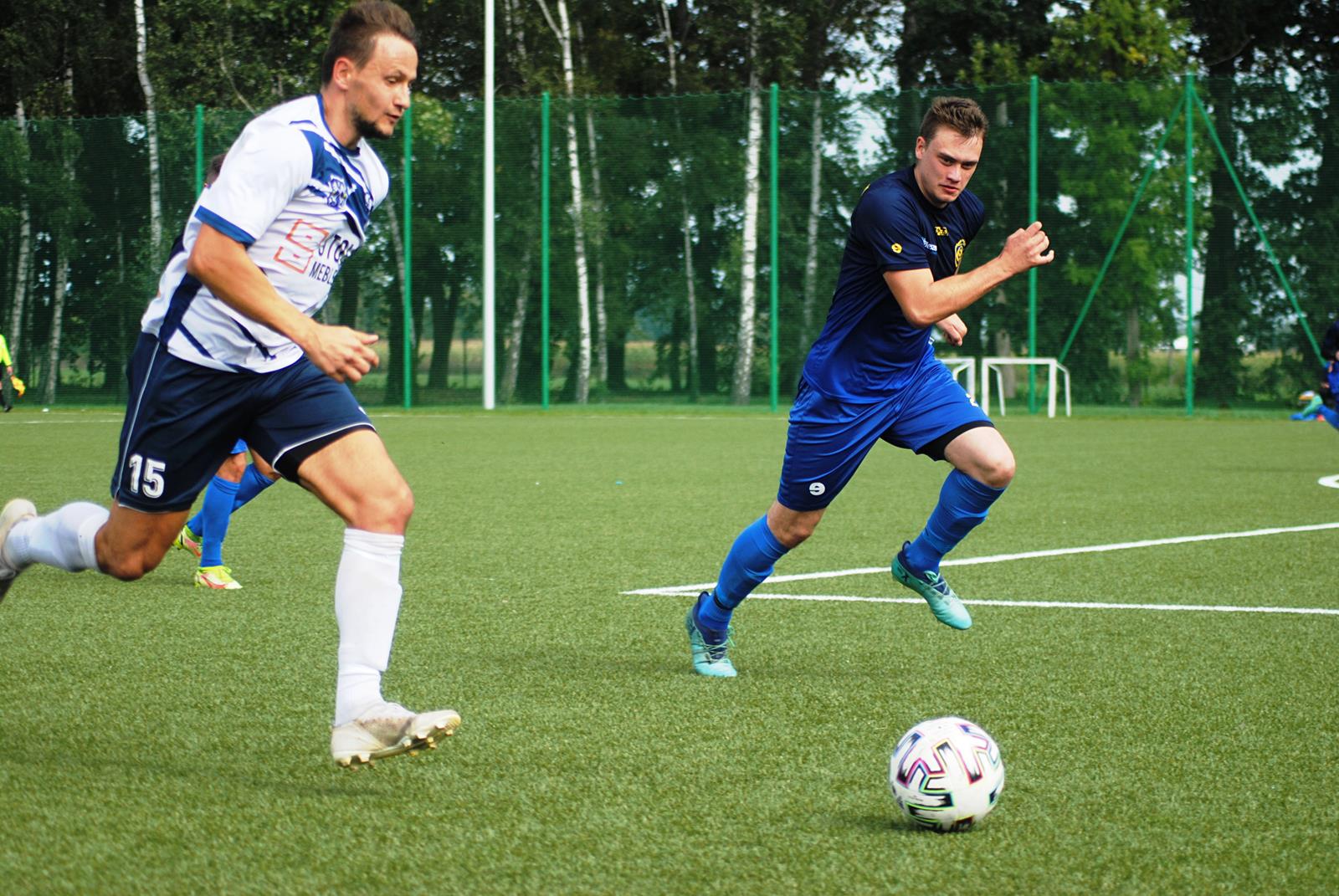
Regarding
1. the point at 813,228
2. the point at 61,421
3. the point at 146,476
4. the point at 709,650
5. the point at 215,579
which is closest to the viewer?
the point at 146,476

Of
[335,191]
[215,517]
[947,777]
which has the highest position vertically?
[335,191]

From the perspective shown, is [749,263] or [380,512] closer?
[380,512]

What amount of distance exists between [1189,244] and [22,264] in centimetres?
1815

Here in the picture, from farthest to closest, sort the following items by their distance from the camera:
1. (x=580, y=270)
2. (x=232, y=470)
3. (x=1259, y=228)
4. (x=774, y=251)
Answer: (x=580, y=270) → (x=774, y=251) → (x=1259, y=228) → (x=232, y=470)

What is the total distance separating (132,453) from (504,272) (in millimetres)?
20613

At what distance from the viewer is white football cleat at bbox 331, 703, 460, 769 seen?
381cm

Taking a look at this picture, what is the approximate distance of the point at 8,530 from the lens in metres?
4.62

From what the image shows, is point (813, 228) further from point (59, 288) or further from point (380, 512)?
point (380, 512)

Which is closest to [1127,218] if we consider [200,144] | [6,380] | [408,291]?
[408,291]

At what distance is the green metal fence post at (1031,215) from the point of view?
2305 cm

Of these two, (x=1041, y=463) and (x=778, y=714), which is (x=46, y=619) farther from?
(x=1041, y=463)

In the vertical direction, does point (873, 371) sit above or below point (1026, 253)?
below

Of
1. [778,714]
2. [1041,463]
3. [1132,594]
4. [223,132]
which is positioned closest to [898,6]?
[223,132]

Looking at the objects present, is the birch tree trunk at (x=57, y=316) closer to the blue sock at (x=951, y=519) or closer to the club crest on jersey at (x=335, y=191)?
the blue sock at (x=951, y=519)
